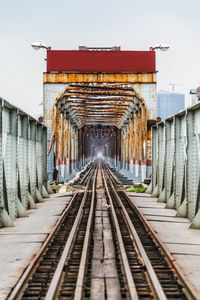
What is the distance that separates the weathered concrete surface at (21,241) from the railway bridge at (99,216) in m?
0.02

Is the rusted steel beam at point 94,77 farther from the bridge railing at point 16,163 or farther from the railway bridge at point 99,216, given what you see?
the bridge railing at point 16,163

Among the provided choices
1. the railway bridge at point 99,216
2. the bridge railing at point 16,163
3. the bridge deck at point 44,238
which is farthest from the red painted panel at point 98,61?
the bridge deck at point 44,238

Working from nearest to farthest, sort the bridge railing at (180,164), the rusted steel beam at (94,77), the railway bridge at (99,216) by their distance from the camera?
the railway bridge at (99,216) → the bridge railing at (180,164) → the rusted steel beam at (94,77)

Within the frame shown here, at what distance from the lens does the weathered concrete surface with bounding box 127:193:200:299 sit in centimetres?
639

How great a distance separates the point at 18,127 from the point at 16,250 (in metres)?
5.13

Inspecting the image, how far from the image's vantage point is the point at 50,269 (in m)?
6.44

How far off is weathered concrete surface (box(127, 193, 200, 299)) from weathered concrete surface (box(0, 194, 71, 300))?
295cm

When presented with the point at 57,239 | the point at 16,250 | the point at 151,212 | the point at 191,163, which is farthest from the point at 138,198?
the point at 16,250

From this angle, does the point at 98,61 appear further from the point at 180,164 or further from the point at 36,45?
the point at 180,164

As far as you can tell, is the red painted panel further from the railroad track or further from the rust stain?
the railroad track

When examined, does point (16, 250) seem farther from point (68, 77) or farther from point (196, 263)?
point (68, 77)

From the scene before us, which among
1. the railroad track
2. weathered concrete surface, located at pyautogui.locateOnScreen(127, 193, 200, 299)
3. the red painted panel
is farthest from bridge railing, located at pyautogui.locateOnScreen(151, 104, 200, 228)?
the red painted panel

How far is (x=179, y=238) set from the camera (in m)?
8.98

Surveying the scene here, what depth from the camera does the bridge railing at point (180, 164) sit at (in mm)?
10508
